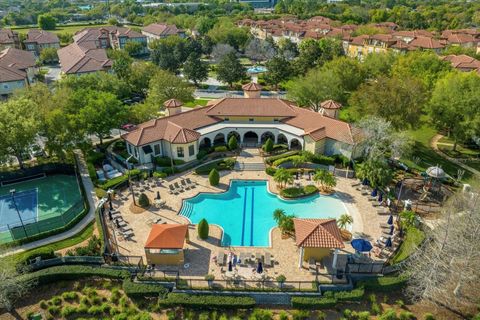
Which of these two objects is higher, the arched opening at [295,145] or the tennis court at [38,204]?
the arched opening at [295,145]

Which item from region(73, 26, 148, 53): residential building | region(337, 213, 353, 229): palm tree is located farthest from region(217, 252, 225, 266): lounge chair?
region(73, 26, 148, 53): residential building

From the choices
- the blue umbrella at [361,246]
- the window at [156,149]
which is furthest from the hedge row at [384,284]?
the window at [156,149]

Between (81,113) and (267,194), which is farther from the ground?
(81,113)

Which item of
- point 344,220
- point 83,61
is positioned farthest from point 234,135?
point 83,61

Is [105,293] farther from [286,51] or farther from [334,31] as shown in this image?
[334,31]

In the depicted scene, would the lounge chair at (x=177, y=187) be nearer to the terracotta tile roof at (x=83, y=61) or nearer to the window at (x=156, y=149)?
the window at (x=156, y=149)

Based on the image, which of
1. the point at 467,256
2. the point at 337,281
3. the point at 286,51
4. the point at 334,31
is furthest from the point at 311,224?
the point at 334,31
